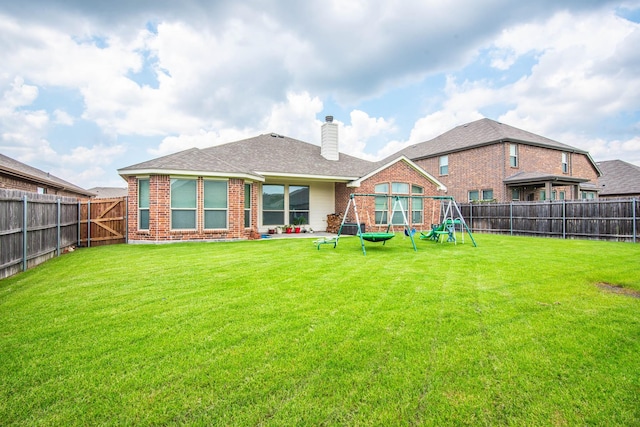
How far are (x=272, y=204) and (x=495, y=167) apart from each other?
15.2 metres

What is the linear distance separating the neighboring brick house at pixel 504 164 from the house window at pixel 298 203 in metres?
12.5

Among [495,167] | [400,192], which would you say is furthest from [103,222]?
[495,167]

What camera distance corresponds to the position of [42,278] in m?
6.31

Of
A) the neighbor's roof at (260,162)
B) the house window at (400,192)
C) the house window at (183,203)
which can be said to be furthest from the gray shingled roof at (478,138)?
the house window at (183,203)

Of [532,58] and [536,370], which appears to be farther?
[532,58]

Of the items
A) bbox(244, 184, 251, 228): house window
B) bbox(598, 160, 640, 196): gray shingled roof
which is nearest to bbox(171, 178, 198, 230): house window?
bbox(244, 184, 251, 228): house window

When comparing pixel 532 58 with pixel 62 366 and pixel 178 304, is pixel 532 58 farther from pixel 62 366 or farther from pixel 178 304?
pixel 62 366

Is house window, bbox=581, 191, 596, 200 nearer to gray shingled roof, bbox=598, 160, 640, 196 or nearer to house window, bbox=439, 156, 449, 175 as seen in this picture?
gray shingled roof, bbox=598, 160, 640, 196

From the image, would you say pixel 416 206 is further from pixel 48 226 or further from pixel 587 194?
pixel 587 194

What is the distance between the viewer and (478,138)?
22219mm

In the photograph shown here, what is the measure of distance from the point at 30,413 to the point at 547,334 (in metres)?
4.76

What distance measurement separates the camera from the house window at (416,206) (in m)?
17.8

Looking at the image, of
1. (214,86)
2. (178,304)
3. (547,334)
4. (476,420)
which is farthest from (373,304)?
(214,86)

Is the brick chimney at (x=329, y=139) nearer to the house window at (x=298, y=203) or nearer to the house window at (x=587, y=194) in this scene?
the house window at (x=298, y=203)
